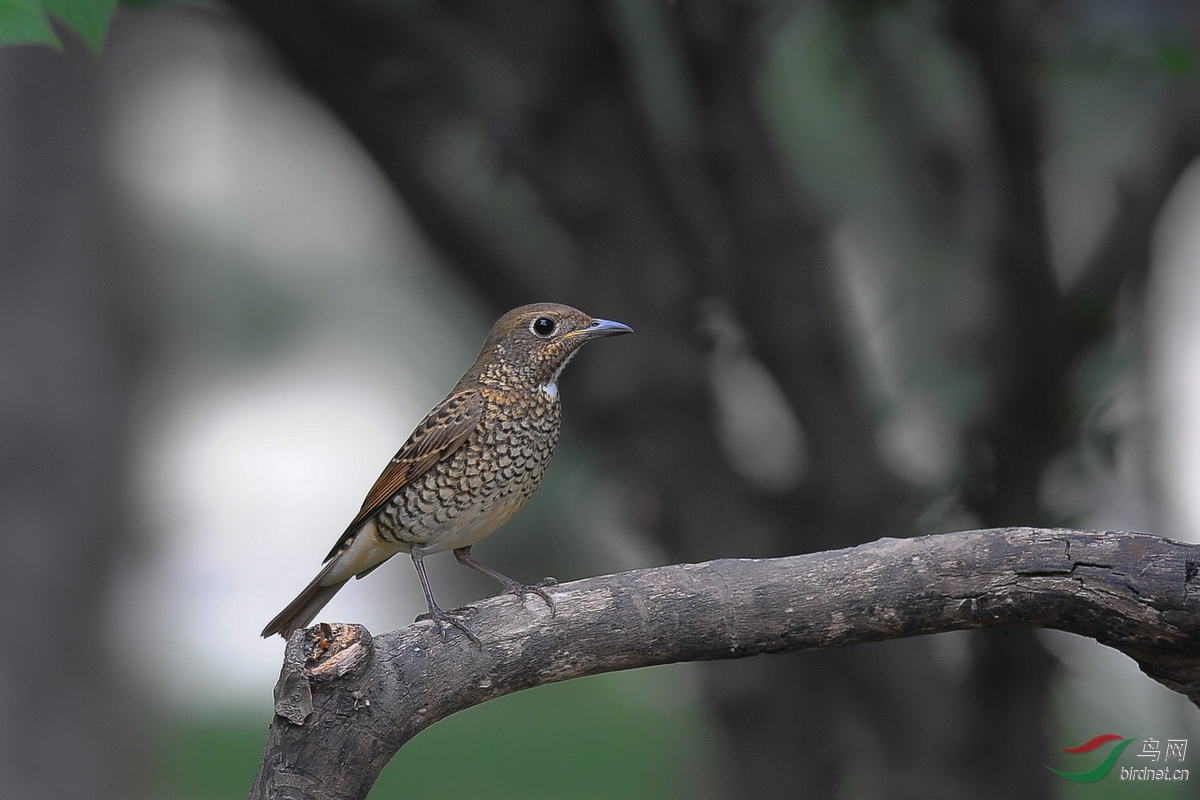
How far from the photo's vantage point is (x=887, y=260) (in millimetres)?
7398

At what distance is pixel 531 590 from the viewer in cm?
289

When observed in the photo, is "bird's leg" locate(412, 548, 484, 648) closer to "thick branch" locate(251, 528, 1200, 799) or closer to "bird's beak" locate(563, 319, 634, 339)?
"thick branch" locate(251, 528, 1200, 799)

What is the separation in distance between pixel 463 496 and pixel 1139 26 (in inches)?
121

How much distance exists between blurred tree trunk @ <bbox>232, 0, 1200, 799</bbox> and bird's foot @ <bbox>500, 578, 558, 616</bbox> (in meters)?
1.98

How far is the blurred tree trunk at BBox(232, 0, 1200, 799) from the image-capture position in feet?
15.4

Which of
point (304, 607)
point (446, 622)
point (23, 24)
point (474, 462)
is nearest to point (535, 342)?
point (474, 462)

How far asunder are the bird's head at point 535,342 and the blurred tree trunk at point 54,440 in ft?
17.9

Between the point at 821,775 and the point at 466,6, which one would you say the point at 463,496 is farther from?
the point at 821,775

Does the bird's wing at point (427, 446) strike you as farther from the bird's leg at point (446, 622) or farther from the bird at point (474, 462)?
the bird's leg at point (446, 622)

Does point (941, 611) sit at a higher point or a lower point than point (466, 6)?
lower

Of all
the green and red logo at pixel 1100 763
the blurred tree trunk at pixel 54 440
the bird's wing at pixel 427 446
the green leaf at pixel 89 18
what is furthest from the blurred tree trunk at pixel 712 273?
the blurred tree trunk at pixel 54 440

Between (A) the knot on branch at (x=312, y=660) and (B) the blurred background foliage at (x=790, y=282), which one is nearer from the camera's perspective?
(A) the knot on branch at (x=312, y=660)

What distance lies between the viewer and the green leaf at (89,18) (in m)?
2.33

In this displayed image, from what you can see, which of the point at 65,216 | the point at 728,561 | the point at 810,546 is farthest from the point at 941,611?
the point at 65,216
